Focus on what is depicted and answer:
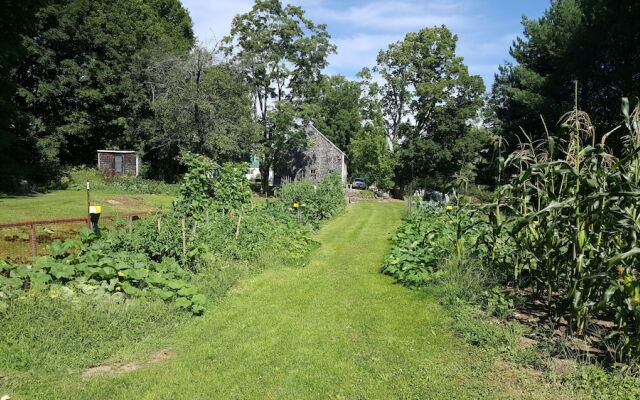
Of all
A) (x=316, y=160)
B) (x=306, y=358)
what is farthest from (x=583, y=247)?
(x=316, y=160)

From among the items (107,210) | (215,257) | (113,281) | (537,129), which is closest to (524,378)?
(113,281)

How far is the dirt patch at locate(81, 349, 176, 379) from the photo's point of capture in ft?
13.3

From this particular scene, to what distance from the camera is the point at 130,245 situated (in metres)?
7.07

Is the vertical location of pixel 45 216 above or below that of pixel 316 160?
below

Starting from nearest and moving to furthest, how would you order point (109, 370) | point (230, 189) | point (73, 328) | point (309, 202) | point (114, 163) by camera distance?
point (109, 370) → point (73, 328) → point (230, 189) → point (309, 202) → point (114, 163)

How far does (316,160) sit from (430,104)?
11912 millimetres

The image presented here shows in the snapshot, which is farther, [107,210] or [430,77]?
[430,77]

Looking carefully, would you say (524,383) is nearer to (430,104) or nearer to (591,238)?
(591,238)

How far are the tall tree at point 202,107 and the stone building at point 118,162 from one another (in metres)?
3.19

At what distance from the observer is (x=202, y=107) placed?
98.7 ft

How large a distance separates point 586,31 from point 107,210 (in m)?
23.9

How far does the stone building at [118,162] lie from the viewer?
110 ft

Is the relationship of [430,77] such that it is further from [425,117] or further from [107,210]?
[107,210]

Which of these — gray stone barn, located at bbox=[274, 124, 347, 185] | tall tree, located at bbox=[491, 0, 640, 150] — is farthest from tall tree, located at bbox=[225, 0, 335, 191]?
tall tree, located at bbox=[491, 0, 640, 150]
